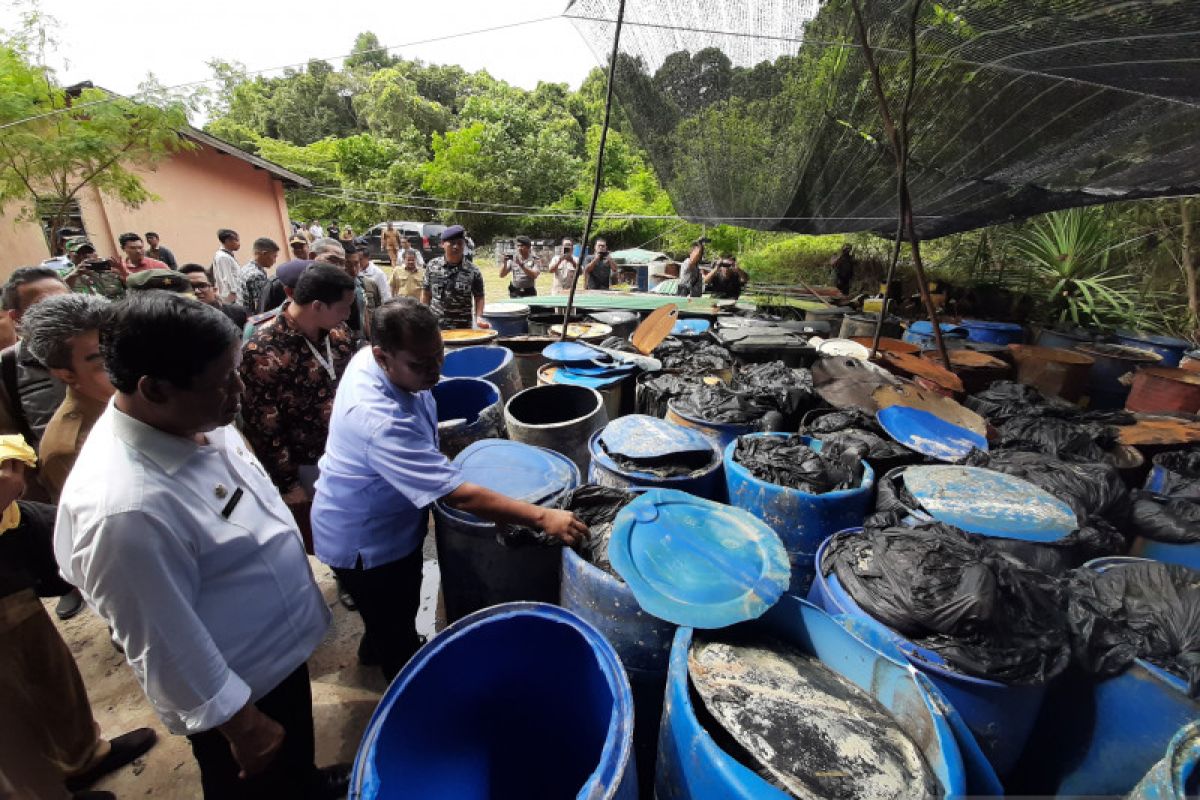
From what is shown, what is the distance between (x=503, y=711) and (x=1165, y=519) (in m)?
3.11

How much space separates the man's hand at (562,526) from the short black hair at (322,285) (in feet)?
5.08

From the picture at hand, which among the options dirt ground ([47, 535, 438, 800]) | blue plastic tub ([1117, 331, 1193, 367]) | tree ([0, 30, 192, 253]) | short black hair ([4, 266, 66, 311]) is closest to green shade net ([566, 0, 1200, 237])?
blue plastic tub ([1117, 331, 1193, 367])

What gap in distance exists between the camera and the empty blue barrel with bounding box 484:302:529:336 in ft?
18.6

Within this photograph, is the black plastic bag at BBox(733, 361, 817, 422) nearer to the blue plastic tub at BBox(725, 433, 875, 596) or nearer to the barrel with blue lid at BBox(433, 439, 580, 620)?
the blue plastic tub at BBox(725, 433, 875, 596)

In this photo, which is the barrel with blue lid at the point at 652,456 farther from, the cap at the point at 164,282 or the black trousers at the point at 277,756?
the cap at the point at 164,282

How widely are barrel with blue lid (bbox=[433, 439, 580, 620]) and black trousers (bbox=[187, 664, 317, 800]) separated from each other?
2.17 ft

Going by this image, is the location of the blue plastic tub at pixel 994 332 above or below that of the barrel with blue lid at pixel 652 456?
below

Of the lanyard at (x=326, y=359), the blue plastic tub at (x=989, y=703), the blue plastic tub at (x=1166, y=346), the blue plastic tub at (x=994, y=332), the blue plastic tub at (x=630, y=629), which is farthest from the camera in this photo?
the blue plastic tub at (x=994, y=332)

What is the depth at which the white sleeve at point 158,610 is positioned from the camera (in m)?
1.01

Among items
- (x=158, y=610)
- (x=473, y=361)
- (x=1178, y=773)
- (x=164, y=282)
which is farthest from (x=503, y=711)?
(x=164, y=282)

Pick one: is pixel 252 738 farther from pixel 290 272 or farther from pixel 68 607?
pixel 68 607

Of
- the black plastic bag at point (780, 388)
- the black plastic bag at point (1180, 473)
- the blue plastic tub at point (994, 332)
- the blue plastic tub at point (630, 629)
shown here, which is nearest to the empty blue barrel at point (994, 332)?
the blue plastic tub at point (994, 332)

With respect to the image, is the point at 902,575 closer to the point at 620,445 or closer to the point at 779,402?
the point at 620,445

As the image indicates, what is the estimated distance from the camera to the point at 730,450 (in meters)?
2.52
